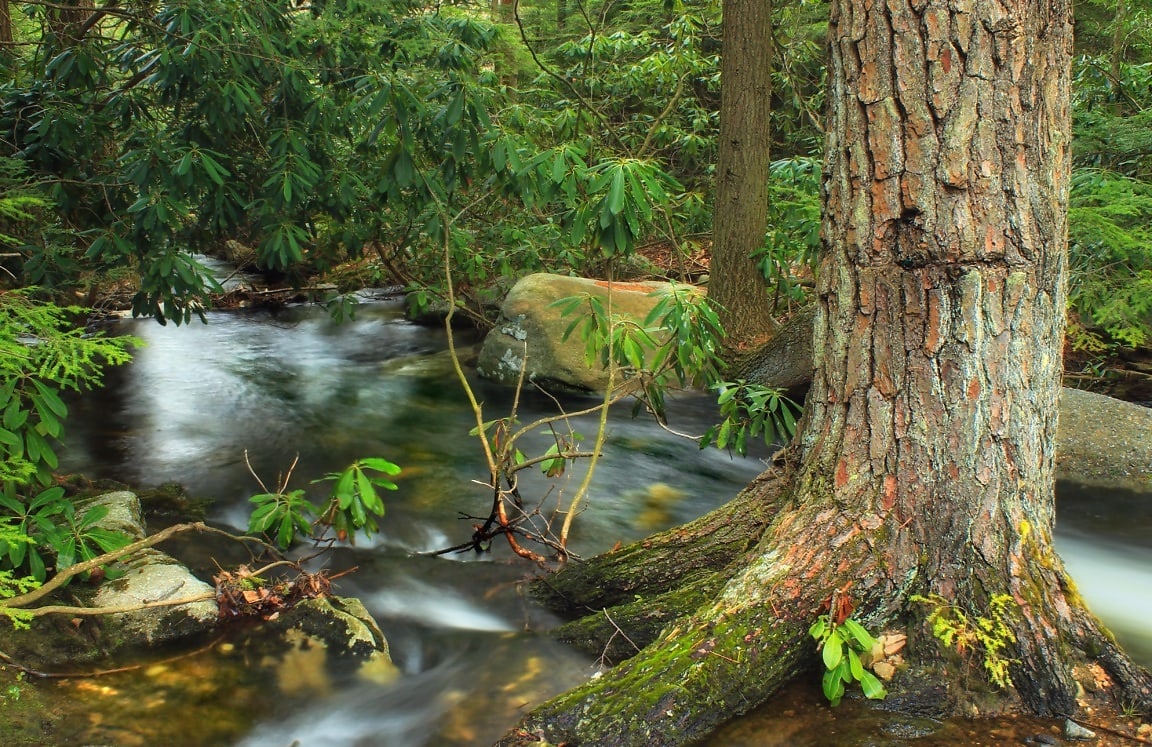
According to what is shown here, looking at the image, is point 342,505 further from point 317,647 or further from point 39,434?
point 39,434

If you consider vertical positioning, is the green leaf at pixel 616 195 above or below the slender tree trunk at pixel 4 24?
below

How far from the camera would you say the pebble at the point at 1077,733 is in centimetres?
212

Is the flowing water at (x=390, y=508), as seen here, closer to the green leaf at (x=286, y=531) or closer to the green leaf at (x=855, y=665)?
the green leaf at (x=855, y=665)

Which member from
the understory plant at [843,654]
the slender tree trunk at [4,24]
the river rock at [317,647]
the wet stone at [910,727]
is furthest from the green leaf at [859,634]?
the slender tree trunk at [4,24]

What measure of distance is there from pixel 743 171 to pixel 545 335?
7.06 feet

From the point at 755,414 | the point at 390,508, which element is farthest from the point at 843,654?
the point at 390,508

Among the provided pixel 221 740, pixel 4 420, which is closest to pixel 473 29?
pixel 4 420

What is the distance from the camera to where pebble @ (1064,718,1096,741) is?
2.12 m

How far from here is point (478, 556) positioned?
4.25 m

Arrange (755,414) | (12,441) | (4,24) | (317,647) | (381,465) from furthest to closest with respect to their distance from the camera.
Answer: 1. (4,24)
2. (755,414)
3. (317,647)
4. (381,465)
5. (12,441)

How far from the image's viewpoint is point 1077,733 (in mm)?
2133

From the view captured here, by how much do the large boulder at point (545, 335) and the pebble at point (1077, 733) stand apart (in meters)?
5.10

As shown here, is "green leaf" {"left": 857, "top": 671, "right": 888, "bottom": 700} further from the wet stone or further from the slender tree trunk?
the slender tree trunk

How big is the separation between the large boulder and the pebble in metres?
5.10
